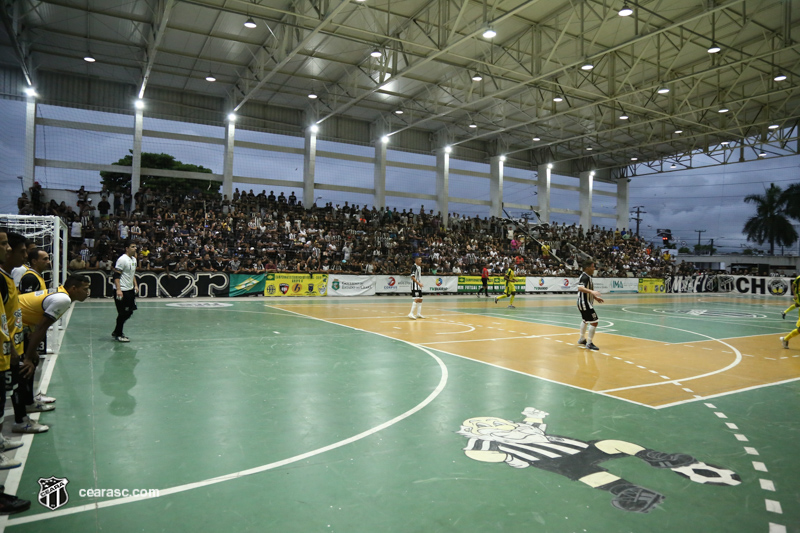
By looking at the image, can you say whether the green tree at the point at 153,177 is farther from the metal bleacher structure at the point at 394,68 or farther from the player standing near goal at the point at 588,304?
the player standing near goal at the point at 588,304

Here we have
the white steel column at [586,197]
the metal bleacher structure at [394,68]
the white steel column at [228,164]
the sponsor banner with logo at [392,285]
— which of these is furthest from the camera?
the white steel column at [586,197]

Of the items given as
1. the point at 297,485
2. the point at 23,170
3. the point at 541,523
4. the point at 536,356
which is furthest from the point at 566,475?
the point at 23,170

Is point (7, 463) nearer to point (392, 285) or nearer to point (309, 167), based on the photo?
point (392, 285)

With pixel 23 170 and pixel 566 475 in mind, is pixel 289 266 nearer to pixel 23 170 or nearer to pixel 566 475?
pixel 23 170

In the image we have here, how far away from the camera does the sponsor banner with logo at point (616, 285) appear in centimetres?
3919

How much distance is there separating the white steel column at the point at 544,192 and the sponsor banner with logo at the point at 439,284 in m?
18.1

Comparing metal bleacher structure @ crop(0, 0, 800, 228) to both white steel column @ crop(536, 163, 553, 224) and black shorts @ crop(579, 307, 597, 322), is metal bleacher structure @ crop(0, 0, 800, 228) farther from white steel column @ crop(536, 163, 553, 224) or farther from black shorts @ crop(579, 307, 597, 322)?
black shorts @ crop(579, 307, 597, 322)

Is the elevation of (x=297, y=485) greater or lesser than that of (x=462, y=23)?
lesser

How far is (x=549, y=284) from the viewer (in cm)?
3597

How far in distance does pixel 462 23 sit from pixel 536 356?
1970cm

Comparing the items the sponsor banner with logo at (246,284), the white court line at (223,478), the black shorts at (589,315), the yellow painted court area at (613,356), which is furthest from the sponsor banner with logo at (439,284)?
the white court line at (223,478)

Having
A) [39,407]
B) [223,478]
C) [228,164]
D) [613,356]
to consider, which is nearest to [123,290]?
[39,407]

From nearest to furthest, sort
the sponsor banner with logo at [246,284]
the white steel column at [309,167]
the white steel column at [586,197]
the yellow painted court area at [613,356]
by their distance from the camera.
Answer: the yellow painted court area at [613,356]
the sponsor banner with logo at [246,284]
the white steel column at [309,167]
the white steel column at [586,197]

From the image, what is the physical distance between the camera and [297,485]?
3.87 metres
